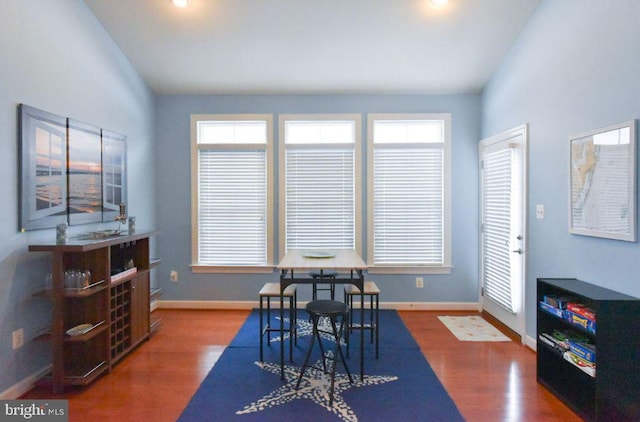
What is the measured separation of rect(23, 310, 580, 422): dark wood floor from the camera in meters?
2.24

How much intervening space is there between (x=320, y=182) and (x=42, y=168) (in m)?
2.69

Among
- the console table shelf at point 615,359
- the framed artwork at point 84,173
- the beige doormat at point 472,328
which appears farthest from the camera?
the beige doormat at point 472,328

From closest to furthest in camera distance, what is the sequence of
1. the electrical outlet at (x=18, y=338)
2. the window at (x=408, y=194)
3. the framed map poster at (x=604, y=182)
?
1. the framed map poster at (x=604, y=182)
2. the electrical outlet at (x=18, y=338)
3. the window at (x=408, y=194)

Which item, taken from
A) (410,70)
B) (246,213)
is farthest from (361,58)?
(246,213)

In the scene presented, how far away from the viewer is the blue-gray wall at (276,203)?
4.22m

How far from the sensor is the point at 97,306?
271 cm

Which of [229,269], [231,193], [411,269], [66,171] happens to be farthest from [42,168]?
[411,269]

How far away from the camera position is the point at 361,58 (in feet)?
12.0

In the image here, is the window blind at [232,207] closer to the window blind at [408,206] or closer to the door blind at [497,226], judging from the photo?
the window blind at [408,206]

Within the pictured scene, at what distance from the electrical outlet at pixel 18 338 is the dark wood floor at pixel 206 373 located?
1.17 feet

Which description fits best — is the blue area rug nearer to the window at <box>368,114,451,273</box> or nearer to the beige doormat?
the beige doormat

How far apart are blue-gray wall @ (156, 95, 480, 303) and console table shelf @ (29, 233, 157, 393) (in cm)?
98

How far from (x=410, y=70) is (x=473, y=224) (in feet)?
6.52

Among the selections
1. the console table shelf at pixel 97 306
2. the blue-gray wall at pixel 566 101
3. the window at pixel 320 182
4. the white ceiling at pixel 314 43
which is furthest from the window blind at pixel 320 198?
the blue-gray wall at pixel 566 101
